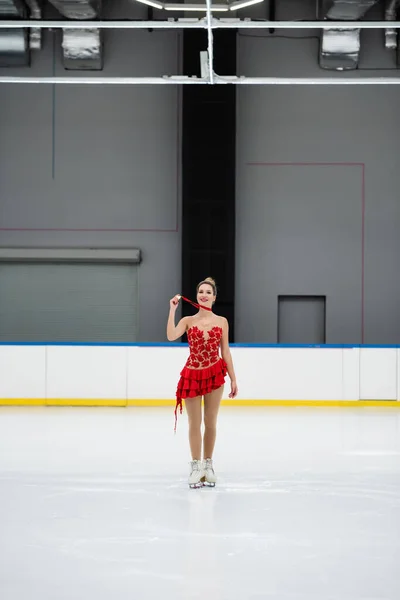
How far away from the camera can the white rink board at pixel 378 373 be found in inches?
408

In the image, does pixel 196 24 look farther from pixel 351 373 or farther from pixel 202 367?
pixel 351 373

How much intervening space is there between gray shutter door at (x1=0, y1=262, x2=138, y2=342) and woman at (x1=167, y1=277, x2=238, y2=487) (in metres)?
7.92

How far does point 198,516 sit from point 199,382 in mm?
1015

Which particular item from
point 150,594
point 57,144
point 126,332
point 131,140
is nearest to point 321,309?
point 126,332

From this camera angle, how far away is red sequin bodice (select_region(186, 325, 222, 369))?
5.16 meters

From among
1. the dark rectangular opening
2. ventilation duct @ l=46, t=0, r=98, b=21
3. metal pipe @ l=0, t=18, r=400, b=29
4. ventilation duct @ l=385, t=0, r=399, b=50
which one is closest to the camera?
metal pipe @ l=0, t=18, r=400, b=29

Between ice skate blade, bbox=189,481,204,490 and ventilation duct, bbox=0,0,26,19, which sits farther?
ventilation duct, bbox=0,0,26,19

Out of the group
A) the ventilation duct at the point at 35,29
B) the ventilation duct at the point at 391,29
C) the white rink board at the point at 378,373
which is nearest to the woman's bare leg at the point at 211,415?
the white rink board at the point at 378,373

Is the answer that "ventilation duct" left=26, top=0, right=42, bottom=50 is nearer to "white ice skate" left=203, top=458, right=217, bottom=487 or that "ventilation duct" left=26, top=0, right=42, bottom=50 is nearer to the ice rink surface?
the ice rink surface

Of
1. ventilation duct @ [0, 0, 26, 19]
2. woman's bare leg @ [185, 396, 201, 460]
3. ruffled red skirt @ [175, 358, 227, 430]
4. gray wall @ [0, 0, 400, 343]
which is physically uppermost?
ventilation duct @ [0, 0, 26, 19]

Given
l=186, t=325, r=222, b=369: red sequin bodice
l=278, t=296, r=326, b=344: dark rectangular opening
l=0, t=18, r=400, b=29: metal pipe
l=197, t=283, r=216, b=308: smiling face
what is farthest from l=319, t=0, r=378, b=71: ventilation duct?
→ l=186, t=325, r=222, b=369: red sequin bodice

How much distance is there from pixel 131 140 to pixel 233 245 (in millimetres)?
2773

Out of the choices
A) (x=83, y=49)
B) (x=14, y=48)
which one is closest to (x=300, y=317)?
(x=83, y=49)

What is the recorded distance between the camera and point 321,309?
13172 millimetres
